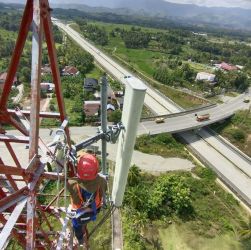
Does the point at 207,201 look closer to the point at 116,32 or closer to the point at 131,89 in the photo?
the point at 131,89

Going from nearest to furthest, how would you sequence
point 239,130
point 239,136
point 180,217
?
point 180,217 → point 239,136 → point 239,130

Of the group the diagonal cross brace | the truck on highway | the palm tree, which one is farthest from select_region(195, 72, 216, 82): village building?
the diagonal cross brace

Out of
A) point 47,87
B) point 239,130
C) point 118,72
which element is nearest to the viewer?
point 239,130

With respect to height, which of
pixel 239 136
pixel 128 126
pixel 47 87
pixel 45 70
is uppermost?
pixel 128 126

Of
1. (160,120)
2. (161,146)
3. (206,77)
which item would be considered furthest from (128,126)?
(206,77)

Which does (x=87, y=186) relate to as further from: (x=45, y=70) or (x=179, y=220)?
(x=45, y=70)

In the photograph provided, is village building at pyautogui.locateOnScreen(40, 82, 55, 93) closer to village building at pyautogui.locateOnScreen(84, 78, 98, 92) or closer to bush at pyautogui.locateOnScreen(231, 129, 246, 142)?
village building at pyautogui.locateOnScreen(84, 78, 98, 92)

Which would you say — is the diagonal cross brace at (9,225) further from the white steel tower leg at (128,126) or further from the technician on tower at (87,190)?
the white steel tower leg at (128,126)

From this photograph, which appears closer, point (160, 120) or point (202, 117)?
point (160, 120)
